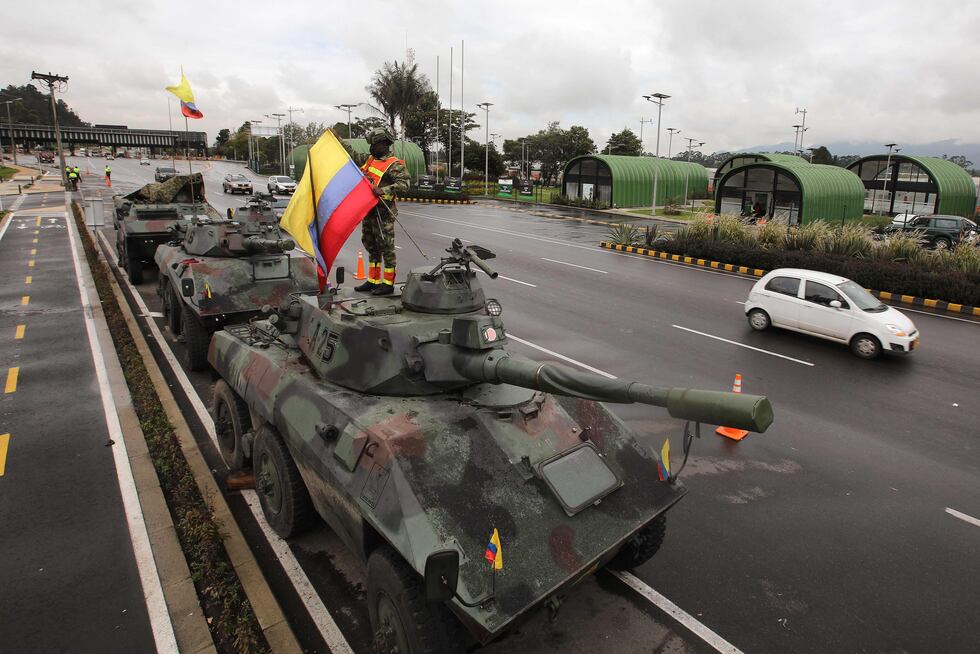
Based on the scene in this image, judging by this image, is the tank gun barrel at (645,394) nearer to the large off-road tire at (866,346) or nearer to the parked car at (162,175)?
the large off-road tire at (866,346)

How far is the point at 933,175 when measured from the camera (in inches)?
1522

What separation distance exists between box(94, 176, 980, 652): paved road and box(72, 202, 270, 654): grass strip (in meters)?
0.71

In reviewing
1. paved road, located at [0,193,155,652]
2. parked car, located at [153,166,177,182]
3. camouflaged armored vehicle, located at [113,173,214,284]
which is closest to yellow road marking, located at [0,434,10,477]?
paved road, located at [0,193,155,652]

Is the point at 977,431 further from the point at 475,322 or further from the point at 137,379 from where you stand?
the point at 137,379

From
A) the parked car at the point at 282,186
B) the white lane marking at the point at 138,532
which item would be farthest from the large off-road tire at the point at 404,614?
the parked car at the point at 282,186

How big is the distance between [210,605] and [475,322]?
10.4ft

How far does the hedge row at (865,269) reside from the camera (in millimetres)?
17266

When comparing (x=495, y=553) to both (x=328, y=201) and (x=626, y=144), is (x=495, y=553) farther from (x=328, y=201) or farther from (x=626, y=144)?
(x=626, y=144)

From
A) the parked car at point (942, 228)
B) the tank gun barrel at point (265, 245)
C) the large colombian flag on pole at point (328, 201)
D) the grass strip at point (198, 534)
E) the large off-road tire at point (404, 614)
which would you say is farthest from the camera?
the parked car at point (942, 228)

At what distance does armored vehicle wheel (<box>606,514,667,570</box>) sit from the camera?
5.47 meters

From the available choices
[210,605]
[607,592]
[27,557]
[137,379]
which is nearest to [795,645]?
[607,592]

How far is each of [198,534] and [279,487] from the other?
32.3 inches

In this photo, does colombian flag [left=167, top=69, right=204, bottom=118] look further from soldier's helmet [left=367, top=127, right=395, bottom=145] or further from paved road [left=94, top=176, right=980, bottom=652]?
soldier's helmet [left=367, top=127, right=395, bottom=145]

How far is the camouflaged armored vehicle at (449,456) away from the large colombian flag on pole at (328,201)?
2.07ft
